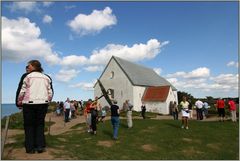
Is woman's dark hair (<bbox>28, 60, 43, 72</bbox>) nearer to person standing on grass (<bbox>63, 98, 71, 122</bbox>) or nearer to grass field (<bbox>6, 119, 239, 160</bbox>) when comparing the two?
grass field (<bbox>6, 119, 239, 160</bbox>)

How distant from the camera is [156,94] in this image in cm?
4891

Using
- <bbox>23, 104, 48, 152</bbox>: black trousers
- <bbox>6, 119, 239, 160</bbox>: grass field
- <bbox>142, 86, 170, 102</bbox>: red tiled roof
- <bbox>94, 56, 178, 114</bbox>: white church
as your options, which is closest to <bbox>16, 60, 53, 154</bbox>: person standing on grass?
<bbox>23, 104, 48, 152</bbox>: black trousers

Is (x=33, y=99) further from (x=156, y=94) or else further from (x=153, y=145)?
(x=156, y=94)

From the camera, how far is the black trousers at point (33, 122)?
8031 millimetres

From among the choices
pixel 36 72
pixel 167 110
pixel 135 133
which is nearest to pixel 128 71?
pixel 167 110

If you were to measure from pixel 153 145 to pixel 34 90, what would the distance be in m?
8.11

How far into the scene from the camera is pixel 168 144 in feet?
48.8

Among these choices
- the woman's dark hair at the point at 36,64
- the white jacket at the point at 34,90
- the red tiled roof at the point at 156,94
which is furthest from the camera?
the red tiled roof at the point at 156,94

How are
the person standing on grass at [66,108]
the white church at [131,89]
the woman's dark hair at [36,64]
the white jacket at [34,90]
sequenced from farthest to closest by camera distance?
the white church at [131,89] → the person standing on grass at [66,108] → the woman's dark hair at [36,64] → the white jacket at [34,90]

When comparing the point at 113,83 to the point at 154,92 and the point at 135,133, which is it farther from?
the point at 135,133

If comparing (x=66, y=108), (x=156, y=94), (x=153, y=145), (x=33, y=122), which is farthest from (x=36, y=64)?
(x=156, y=94)

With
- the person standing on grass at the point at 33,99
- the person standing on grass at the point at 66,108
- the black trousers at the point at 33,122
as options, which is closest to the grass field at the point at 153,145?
the black trousers at the point at 33,122

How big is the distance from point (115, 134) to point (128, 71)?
35.0 metres

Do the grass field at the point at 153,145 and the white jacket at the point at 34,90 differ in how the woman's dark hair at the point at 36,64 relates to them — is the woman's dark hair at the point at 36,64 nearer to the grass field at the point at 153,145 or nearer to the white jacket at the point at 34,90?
the white jacket at the point at 34,90
